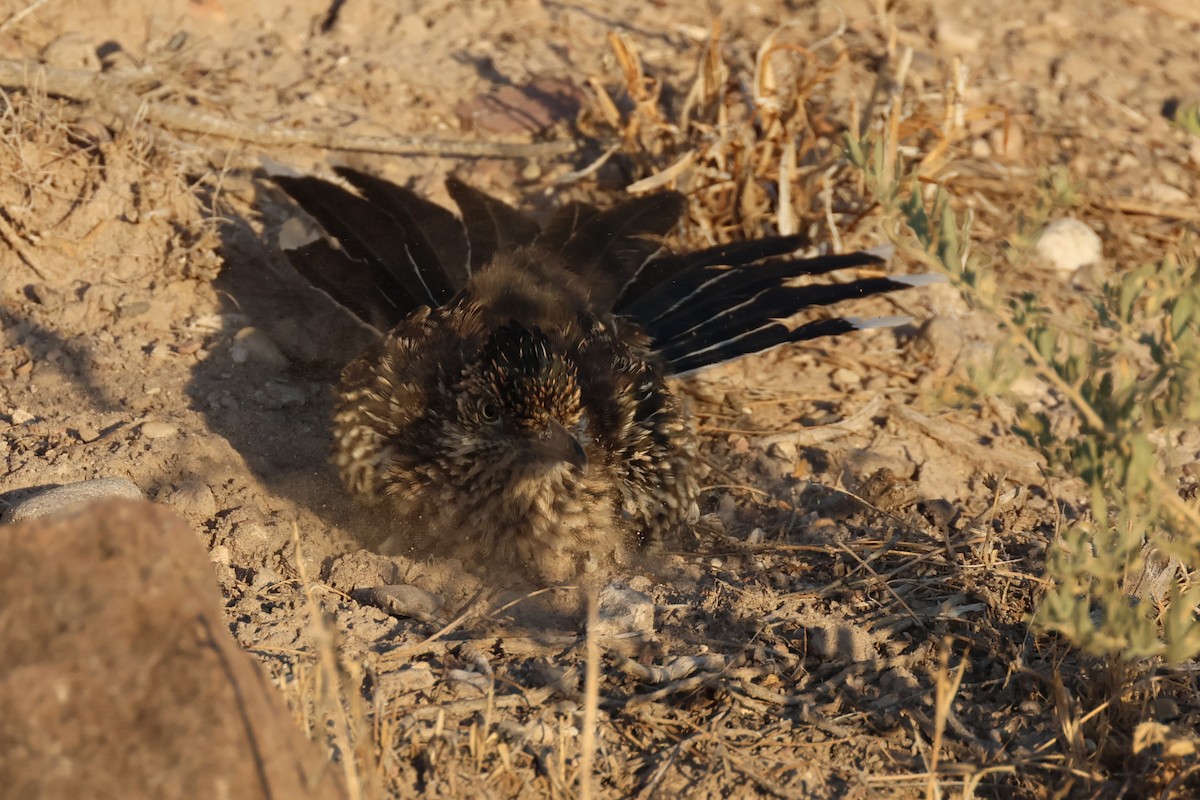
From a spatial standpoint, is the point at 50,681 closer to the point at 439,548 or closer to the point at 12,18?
the point at 439,548

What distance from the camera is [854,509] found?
479 cm

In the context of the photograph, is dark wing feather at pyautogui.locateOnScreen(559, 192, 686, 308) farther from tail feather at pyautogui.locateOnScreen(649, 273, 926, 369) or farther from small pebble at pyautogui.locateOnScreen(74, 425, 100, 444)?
small pebble at pyautogui.locateOnScreen(74, 425, 100, 444)

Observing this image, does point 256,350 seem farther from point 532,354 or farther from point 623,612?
point 623,612

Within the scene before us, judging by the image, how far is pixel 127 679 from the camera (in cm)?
248

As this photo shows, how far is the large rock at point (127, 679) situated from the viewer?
238cm

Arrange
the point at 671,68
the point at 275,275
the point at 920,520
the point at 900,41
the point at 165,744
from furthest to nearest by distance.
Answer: the point at 900,41
the point at 671,68
the point at 275,275
the point at 920,520
the point at 165,744

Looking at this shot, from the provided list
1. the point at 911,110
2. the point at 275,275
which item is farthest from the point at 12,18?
the point at 911,110

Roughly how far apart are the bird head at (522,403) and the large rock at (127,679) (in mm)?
1527

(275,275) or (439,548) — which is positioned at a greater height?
(275,275)

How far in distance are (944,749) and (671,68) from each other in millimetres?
4484

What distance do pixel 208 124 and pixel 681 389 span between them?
264 centimetres

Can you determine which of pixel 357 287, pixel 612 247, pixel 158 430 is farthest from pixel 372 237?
pixel 158 430

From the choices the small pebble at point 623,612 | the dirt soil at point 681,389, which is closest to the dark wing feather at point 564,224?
the dirt soil at point 681,389

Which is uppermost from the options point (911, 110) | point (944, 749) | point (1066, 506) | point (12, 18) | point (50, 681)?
point (12, 18)
